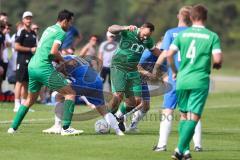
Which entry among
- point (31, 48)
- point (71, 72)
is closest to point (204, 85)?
point (71, 72)

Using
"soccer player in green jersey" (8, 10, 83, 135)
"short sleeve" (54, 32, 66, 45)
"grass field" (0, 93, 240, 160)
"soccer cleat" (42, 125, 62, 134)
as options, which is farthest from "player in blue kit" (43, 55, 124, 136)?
"short sleeve" (54, 32, 66, 45)

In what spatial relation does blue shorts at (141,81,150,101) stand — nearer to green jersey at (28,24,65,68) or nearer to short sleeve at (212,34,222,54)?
green jersey at (28,24,65,68)

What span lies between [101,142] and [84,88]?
4146mm

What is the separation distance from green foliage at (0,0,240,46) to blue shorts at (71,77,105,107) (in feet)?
174

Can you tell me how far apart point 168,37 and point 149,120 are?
19.4 ft

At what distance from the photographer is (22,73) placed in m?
21.3

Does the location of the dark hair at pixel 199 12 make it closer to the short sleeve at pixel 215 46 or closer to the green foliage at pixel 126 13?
the short sleeve at pixel 215 46

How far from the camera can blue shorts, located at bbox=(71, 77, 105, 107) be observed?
1598 cm

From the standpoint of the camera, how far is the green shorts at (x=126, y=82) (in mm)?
16031

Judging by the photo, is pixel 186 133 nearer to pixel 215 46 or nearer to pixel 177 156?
Answer: pixel 177 156

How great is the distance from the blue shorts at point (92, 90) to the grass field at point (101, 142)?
60cm

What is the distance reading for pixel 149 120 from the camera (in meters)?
18.8

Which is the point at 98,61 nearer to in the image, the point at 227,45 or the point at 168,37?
the point at 168,37

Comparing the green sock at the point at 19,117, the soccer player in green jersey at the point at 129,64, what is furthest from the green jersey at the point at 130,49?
the green sock at the point at 19,117
